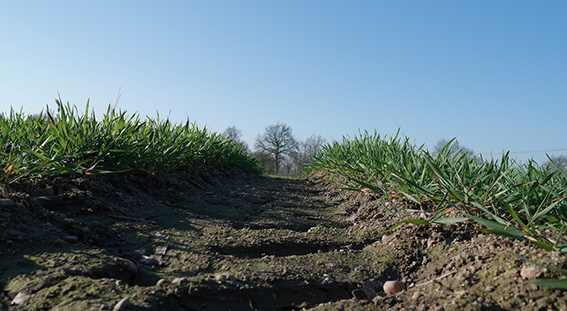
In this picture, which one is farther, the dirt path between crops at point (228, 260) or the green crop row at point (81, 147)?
the green crop row at point (81, 147)

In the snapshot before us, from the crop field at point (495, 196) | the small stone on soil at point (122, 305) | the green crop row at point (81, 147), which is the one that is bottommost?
the small stone on soil at point (122, 305)

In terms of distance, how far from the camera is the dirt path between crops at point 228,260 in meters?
1.13

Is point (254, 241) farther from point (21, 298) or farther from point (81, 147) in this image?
point (81, 147)

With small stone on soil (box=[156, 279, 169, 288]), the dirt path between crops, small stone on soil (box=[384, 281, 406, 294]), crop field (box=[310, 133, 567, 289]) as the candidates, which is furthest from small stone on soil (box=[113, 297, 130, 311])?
crop field (box=[310, 133, 567, 289])

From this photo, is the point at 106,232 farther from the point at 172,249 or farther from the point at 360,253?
the point at 360,253

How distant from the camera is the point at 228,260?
1609 millimetres

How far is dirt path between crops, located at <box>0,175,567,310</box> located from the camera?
1.13 metres

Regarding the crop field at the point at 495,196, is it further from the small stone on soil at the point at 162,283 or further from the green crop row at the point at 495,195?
the small stone on soil at the point at 162,283

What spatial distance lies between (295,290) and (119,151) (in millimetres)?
2134

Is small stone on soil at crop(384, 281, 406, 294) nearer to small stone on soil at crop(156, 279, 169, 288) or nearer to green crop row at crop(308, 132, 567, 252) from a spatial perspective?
green crop row at crop(308, 132, 567, 252)

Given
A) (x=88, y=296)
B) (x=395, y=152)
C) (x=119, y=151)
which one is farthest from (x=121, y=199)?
(x=395, y=152)

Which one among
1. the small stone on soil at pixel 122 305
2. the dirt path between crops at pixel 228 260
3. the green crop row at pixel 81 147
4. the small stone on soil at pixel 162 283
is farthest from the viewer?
the green crop row at pixel 81 147

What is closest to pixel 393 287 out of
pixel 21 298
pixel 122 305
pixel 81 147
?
pixel 122 305

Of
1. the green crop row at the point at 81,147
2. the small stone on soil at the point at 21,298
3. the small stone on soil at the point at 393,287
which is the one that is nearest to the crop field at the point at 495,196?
the small stone on soil at the point at 393,287
